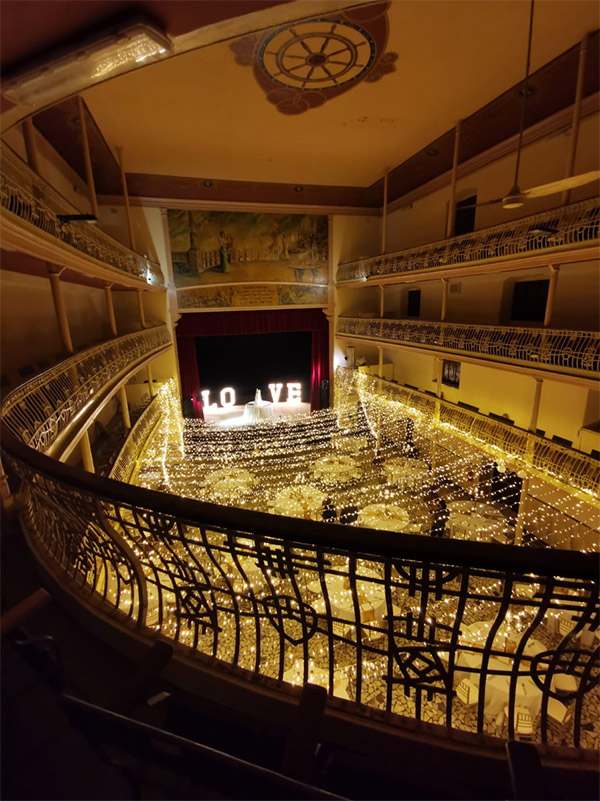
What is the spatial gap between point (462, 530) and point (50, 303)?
9.27 metres

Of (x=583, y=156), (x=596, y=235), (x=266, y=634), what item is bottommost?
(x=266, y=634)

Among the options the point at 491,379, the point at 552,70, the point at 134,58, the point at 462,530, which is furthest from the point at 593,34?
the point at 462,530

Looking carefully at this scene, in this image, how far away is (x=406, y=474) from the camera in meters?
9.69

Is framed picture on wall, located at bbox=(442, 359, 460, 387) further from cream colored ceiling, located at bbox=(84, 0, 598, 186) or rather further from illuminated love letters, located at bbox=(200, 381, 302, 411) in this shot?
illuminated love letters, located at bbox=(200, 381, 302, 411)

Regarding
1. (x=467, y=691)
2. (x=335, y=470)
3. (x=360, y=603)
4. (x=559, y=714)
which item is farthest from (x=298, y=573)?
(x=335, y=470)

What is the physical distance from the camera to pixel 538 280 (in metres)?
8.51

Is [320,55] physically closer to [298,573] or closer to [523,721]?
[298,573]

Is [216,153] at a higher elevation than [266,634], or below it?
higher

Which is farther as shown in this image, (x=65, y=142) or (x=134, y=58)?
(x=65, y=142)

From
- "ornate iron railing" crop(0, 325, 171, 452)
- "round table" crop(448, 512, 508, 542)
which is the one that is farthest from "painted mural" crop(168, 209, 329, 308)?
"round table" crop(448, 512, 508, 542)

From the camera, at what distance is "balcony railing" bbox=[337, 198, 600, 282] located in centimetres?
596

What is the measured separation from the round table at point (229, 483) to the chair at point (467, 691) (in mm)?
5324

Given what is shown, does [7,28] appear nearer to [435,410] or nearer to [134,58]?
[134,58]

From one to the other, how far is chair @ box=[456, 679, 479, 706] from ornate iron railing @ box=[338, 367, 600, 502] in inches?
137
